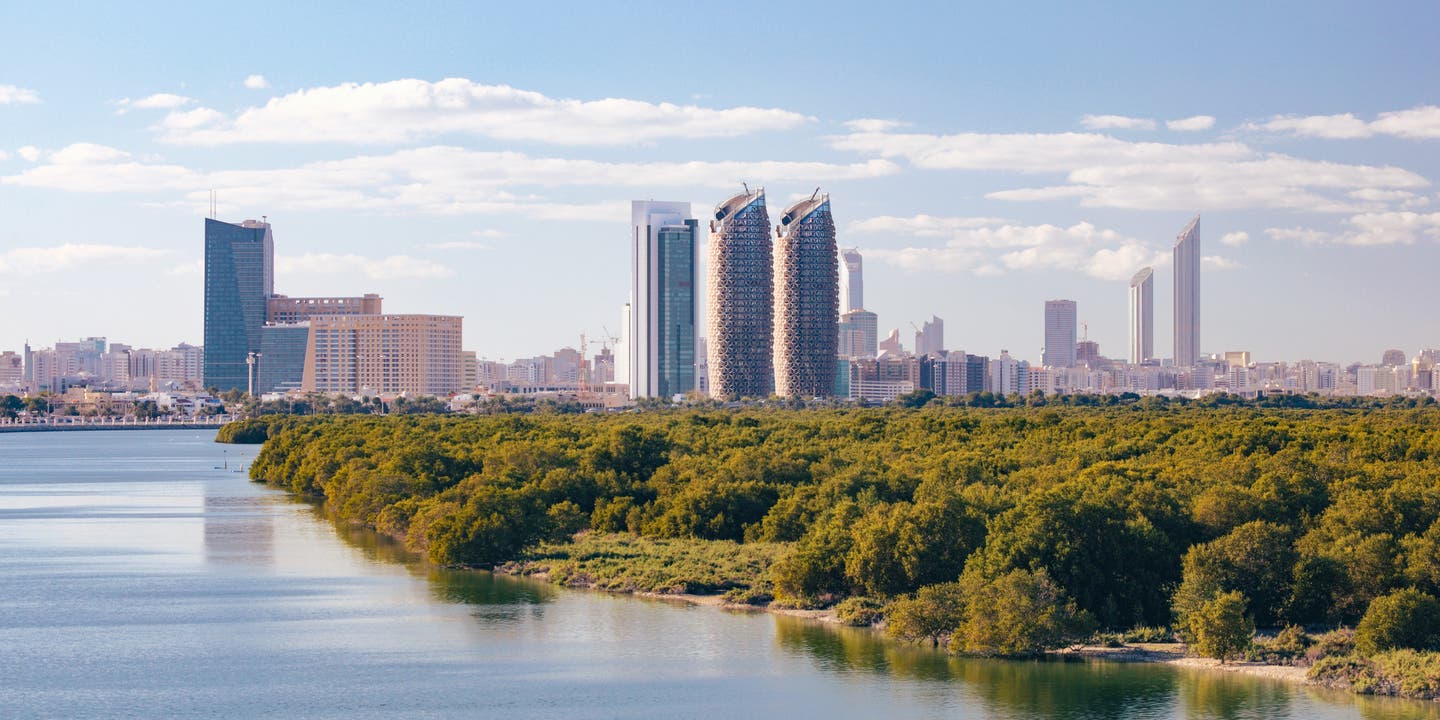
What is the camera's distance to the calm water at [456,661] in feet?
115

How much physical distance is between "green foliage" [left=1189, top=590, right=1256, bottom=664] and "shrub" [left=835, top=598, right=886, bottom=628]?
8.16 m

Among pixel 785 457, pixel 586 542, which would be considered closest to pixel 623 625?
pixel 586 542

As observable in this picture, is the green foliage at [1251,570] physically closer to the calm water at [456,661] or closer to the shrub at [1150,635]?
the shrub at [1150,635]

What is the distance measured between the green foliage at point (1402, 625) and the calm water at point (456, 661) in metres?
2.33

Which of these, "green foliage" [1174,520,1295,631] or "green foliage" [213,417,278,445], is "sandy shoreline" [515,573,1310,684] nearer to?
"green foliage" [1174,520,1295,631]

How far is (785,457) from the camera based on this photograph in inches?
2707

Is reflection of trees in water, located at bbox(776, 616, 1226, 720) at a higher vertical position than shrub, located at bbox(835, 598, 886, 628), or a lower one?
lower

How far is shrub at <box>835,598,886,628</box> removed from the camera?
142 feet

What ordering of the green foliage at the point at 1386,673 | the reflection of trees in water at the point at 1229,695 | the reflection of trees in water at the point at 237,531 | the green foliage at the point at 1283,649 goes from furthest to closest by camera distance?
1. the reflection of trees in water at the point at 237,531
2. the green foliage at the point at 1283,649
3. the green foliage at the point at 1386,673
4. the reflection of trees in water at the point at 1229,695

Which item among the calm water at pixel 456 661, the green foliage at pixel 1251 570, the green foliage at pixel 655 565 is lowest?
the calm water at pixel 456 661

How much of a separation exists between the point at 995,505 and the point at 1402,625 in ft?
41.3

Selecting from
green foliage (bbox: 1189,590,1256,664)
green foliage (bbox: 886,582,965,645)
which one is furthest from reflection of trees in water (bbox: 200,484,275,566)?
green foliage (bbox: 1189,590,1256,664)

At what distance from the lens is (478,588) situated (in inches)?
2057

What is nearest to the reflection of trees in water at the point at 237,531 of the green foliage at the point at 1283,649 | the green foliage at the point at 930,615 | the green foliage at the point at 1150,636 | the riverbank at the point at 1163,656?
the riverbank at the point at 1163,656
